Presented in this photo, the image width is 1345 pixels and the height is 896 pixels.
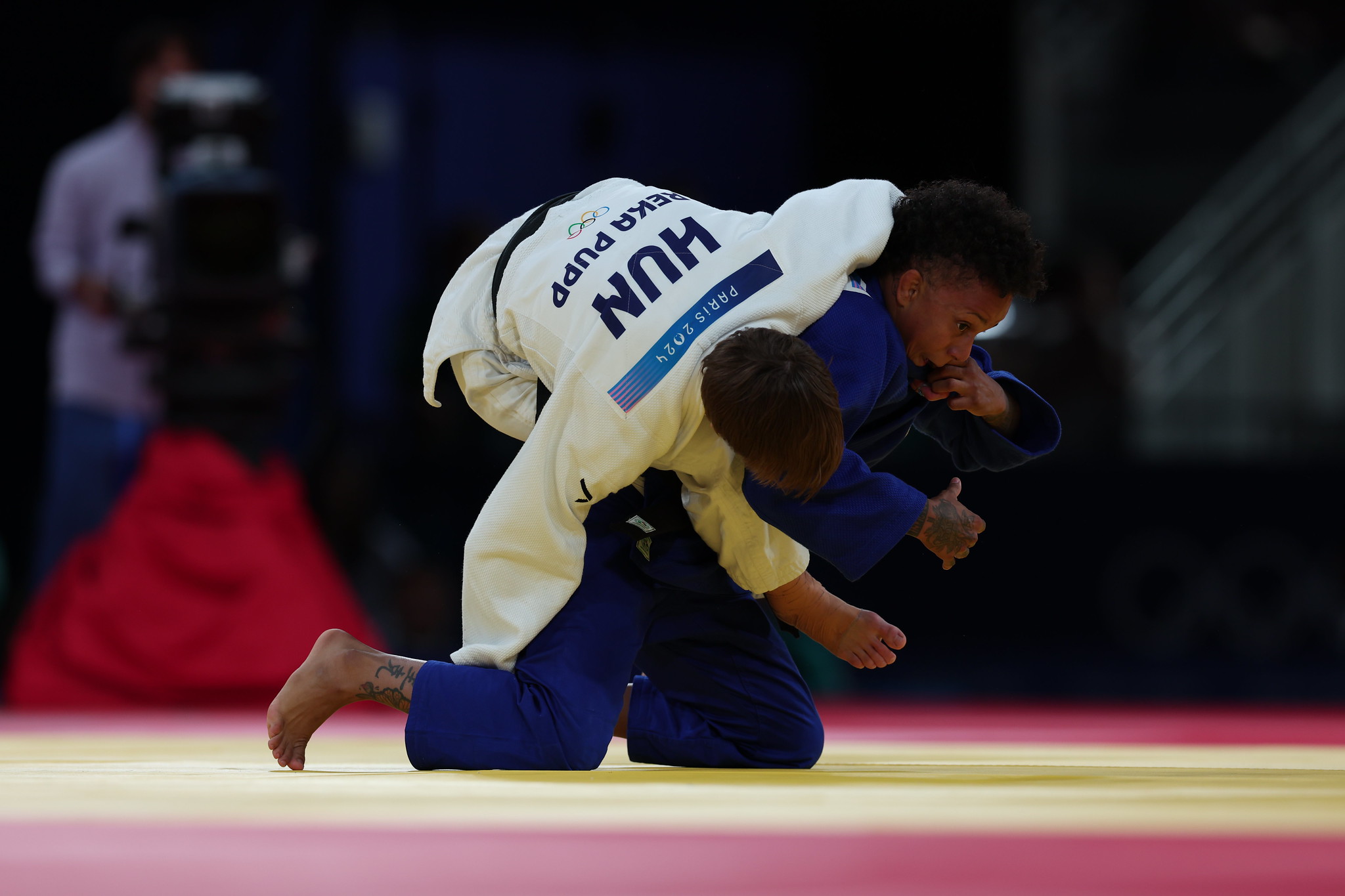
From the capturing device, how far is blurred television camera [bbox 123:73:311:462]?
13.3 feet

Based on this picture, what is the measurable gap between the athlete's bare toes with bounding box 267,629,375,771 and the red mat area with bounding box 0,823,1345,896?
0.67 m

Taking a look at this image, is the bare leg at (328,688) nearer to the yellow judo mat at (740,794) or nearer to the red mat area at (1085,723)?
the yellow judo mat at (740,794)

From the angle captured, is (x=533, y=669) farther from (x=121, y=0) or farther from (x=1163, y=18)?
(x=1163, y=18)

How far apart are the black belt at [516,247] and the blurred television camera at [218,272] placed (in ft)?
6.71

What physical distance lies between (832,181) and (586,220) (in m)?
4.84

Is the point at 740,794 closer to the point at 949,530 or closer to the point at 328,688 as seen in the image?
the point at 949,530

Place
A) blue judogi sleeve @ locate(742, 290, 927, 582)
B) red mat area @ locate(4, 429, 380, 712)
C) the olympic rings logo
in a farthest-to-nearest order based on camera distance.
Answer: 1. red mat area @ locate(4, 429, 380, 712)
2. the olympic rings logo
3. blue judogi sleeve @ locate(742, 290, 927, 582)

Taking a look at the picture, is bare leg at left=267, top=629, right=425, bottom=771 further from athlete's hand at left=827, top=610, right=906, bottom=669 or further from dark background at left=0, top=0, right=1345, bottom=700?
dark background at left=0, top=0, right=1345, bottom=700

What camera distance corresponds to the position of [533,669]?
202 cm

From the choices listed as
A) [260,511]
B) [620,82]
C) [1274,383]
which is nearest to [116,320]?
[260,511]

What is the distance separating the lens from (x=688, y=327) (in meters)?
1.97

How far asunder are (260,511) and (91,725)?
3.36 feet

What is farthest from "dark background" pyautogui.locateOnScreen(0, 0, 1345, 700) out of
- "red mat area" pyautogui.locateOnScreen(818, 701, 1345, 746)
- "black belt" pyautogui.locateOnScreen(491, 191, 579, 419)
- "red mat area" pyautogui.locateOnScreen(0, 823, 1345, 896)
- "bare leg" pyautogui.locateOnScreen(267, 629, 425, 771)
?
"red mat area" pyautogui.locateOnScreen(0, 823, 1345, 896)

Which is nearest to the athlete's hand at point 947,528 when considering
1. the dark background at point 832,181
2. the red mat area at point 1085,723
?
the red mat area at point 1085,723
